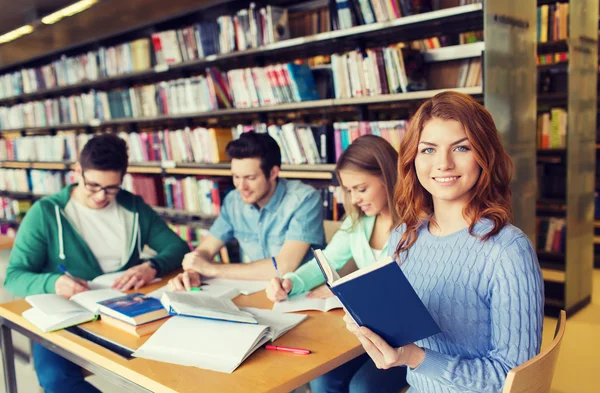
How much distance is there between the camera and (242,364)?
126 centimetres

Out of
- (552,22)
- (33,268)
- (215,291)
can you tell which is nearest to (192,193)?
(33,268)

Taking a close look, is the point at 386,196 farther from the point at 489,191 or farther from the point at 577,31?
the point at 577,31

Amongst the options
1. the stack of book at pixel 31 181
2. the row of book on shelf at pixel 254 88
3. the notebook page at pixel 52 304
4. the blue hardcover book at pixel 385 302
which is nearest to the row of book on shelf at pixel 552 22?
Result: the row of book on shelf at pixel 254 88

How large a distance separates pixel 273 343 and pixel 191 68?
131 inches

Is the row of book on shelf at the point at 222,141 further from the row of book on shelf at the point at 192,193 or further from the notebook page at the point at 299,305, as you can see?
the notebook page at the point at 299,305

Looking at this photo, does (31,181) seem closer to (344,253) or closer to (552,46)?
(344,253)

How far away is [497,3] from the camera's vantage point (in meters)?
2.66

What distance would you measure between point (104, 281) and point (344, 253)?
35.4 inches

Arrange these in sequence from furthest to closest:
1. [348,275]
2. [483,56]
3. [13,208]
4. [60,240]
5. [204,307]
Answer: [13,208], [483,56], [60,240], [204,307], [348,275]

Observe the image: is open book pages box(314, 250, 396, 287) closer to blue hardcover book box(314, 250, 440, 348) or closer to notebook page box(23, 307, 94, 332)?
blue hardcover book box(314, 250, 440, 348)

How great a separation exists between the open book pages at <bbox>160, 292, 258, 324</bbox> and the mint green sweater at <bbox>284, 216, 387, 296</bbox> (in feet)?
0.88

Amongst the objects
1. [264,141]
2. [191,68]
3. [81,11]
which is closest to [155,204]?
[191,68]

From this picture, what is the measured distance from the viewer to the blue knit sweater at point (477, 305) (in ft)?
3.57

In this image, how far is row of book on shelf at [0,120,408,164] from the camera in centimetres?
318
